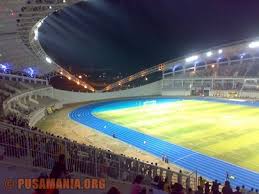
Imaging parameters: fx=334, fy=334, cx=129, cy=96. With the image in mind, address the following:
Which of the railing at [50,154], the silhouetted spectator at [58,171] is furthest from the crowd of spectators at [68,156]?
the silhouetted spectator at [58,171]

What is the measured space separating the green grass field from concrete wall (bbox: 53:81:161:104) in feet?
34.3

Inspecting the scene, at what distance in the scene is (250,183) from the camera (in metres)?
15.5

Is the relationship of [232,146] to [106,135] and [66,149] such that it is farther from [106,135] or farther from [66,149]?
[66,149]

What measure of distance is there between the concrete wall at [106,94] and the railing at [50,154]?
33852mm

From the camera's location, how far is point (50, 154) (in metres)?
10.8

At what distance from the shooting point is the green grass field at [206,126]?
20000mm

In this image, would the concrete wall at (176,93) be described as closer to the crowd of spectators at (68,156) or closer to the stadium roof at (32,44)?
the stadium roof at (32,44)

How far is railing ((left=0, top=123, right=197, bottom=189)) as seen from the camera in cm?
1045

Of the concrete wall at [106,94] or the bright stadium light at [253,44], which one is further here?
the concrete wall at [106,94]

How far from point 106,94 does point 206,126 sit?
2654cm

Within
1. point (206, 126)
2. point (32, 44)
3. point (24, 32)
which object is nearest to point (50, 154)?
point (206, 126)

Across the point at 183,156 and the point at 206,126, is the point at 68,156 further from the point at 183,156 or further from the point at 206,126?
the point at 206,126

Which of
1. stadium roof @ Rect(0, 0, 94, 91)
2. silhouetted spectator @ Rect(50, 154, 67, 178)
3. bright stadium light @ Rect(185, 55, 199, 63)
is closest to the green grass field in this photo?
silhouetted spectator @ Rect(50, 154, 67, 178)

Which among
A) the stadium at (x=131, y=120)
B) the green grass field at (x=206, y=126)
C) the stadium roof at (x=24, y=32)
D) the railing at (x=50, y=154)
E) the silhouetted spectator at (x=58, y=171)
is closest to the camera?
the silhouetted spectator at (x=58, y=171)
